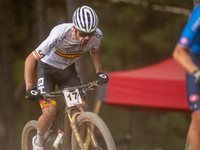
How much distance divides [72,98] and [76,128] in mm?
365

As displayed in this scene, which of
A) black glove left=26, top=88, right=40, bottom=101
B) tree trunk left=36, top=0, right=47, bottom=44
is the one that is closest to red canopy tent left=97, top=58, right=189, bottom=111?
tree trunk left=36, top=0, right=47, bottom=44

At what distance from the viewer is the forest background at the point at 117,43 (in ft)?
33.3

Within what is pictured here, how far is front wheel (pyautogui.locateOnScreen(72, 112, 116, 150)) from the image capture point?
3.66m

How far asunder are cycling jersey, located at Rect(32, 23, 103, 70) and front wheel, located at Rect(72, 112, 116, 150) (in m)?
0.86

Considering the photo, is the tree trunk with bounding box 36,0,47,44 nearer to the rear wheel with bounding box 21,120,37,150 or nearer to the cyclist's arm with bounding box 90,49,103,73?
the rear wheel with bounding box 21,120,37,150

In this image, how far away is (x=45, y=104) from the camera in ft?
13.9

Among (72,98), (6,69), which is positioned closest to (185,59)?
(72,98)

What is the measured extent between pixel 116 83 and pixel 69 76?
388cm

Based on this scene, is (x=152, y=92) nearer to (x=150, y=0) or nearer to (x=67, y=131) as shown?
(x=67, y=131)

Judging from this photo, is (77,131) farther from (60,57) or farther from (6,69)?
(6,69)

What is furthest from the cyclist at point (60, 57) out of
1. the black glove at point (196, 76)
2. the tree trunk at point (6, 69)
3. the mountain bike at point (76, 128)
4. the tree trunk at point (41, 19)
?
the tree trunk at point (41, 19)

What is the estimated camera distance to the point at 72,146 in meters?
4.09

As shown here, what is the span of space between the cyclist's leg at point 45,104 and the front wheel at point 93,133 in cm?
42

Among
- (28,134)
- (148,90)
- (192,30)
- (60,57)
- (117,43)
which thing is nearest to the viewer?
(192,30)
